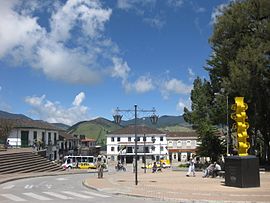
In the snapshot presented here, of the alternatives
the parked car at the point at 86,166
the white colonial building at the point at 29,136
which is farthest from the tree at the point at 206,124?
the white colonial building at the point at 29,136

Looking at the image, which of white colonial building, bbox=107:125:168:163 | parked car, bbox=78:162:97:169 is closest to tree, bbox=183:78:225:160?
parked car, bbox=78:162:97:169

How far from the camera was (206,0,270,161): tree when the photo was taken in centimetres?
4162

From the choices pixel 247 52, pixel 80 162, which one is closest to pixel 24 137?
pixel 80 162

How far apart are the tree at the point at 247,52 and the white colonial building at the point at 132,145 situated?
60930 millimetres

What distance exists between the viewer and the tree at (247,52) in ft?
137

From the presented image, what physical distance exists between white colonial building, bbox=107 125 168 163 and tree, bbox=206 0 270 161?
60930mm

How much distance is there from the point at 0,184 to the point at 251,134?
32.9 m

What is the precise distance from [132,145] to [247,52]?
70410 mm

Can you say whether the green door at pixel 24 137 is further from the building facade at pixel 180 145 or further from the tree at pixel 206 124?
the building facade at pixel 180 145

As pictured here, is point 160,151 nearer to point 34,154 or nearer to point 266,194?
point 34,154

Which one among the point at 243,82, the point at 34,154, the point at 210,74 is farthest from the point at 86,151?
the point at 243,82

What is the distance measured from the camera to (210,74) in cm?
5469

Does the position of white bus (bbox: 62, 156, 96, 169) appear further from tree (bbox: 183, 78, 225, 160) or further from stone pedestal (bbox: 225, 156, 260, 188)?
stone pedestal (bbox: 225, 156, 260, 188)

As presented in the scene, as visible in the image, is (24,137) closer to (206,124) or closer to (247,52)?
(206,124)
